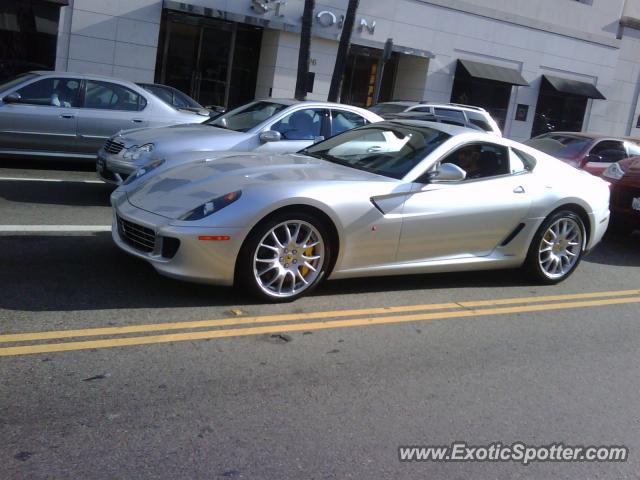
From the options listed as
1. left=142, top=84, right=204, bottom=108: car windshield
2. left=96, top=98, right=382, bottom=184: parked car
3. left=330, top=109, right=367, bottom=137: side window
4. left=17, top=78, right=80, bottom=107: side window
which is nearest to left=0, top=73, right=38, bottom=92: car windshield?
left=17, top=78, right=80, bottom=107: side window

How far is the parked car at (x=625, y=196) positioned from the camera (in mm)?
9273

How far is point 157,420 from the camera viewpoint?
345cm

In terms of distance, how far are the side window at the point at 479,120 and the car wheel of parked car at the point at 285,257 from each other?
10.8 meters

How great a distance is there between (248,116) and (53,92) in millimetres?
3121

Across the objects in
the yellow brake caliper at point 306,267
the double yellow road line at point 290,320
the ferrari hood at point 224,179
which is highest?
the ferrari hood at point 224,179

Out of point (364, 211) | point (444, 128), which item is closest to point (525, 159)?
point (444, 128)

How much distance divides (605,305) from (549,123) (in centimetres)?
2250

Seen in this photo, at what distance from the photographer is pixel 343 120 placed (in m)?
9.48

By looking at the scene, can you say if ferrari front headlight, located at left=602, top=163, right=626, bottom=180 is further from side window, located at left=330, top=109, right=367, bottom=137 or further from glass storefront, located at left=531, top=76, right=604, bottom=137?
glass storefront, located at left=531, top=76, right=604, bottom=137

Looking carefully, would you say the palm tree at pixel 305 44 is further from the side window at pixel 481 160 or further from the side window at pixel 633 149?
the side window at pixel 481 160

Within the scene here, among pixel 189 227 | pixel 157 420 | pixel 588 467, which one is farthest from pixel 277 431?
pixel 189 227

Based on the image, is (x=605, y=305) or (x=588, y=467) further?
(x=605, y=305)

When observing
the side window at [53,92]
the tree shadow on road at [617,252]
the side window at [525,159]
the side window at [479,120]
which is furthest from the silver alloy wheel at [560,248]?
the side window at [479,120]

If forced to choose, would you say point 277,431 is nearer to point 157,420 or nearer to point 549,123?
point 157,420
